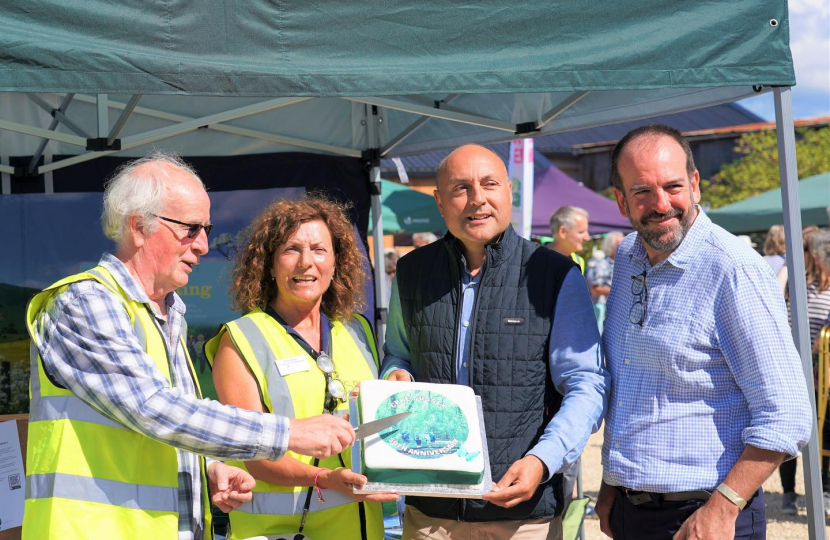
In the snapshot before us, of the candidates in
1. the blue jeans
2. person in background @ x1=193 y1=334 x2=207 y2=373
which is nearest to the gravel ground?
person in background @ x1=193 y1=334 x2=207 y2=373

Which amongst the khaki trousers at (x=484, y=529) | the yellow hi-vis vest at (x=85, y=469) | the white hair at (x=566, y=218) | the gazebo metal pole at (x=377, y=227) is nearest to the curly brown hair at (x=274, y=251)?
the yellow hi-vis vest at (x=85, y=469)

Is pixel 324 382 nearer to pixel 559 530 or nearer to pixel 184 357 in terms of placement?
pixel 184 357

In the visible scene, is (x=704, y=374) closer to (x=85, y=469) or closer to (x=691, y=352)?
(x=691, y=352)

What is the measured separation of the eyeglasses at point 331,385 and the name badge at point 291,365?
64mm

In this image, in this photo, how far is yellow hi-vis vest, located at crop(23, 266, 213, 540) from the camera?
202 centimetres

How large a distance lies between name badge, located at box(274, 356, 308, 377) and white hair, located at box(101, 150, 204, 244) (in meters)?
0.62

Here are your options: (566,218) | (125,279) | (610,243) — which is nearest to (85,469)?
(125,279)

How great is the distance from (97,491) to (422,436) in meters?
0.86

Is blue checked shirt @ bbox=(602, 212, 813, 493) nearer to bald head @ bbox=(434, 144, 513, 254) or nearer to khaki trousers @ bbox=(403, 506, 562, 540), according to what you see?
khaki trousers @ bbox=(403, 506, 562, 540)

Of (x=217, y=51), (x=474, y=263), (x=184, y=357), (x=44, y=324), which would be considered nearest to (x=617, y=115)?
(x=474, y=263)

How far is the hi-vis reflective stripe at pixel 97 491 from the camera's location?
202cm

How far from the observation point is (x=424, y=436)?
7.29 feet

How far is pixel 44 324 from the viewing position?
2033mm

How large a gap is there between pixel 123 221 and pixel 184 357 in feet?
1.44
